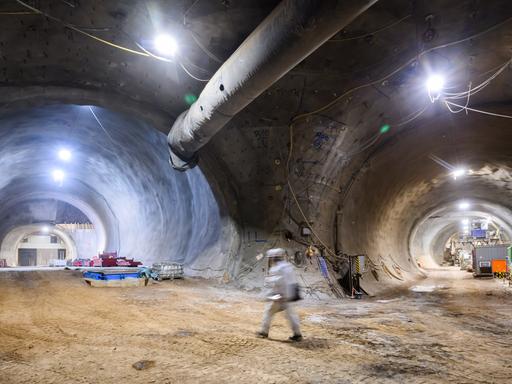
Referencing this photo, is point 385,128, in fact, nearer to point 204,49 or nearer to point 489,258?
point 204,49

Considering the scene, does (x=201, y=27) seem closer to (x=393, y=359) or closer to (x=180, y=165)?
(x=180, y=165)

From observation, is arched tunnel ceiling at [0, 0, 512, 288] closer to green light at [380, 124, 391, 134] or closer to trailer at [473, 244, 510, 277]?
green light at [380, 124, 391, 134]

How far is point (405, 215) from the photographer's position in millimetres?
21141

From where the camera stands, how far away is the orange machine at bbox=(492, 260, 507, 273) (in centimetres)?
1925

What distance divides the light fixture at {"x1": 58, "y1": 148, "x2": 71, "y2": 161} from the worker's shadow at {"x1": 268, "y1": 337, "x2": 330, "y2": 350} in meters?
13.8

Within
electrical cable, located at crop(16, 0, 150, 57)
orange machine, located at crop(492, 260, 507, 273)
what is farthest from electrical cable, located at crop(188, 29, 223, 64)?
orange machine, located at crop(492, 260, 507, 273)

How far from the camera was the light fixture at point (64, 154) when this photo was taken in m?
16.2

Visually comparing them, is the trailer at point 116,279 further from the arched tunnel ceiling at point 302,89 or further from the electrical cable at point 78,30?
the electrical cable at point 78,30

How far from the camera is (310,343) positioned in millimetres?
5258

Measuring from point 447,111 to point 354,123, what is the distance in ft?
9.65

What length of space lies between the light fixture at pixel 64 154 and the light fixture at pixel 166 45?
935cm

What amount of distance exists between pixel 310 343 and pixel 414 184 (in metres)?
14.4

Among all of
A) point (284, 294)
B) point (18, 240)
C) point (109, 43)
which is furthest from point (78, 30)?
point (18, 240)

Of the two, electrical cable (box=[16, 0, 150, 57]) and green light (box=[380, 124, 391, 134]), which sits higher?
electrical cable (box=[16, 0, 150, 57])
